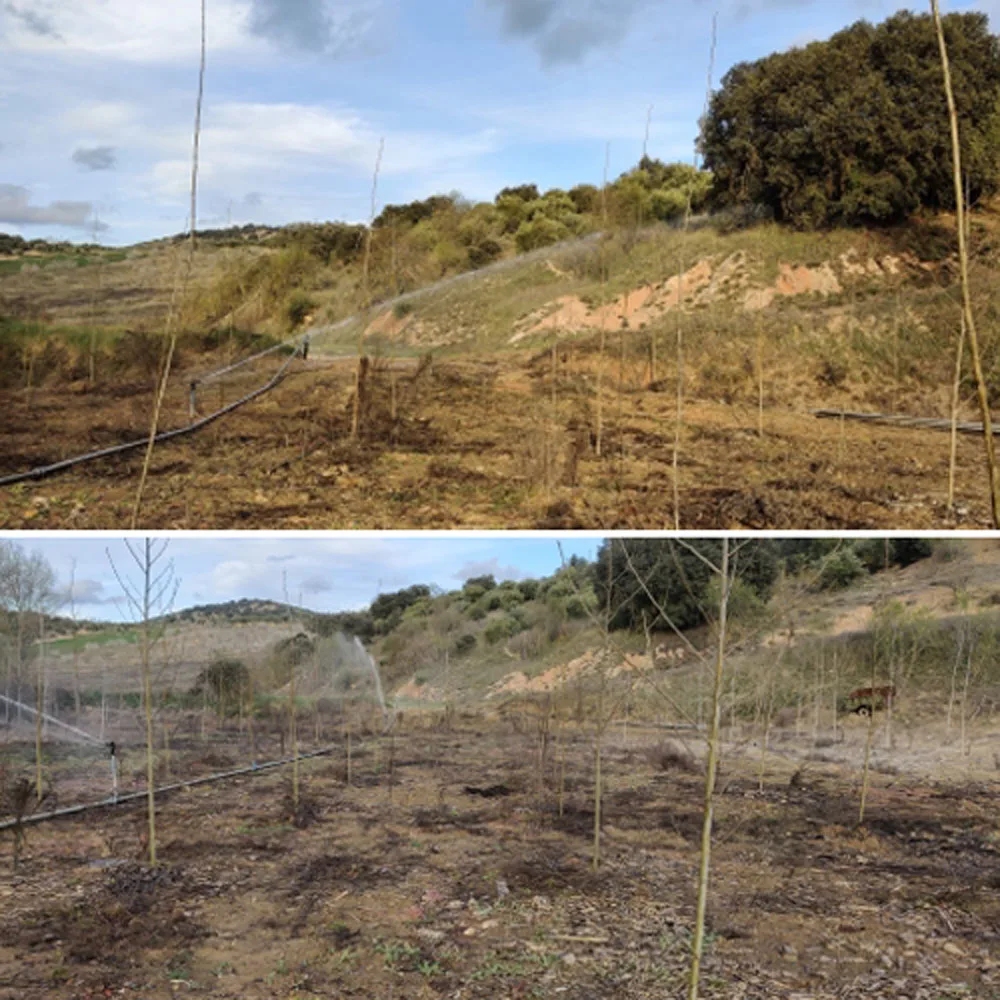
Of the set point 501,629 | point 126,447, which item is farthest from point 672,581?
point 126,447

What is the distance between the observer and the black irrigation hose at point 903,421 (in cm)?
1211

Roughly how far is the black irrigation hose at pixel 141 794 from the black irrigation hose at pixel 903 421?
8.88 meters

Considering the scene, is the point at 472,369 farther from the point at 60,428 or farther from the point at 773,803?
the point at 773,803

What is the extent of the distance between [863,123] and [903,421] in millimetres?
9887

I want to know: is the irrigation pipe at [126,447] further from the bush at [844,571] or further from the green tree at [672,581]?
the bush at [844,571]

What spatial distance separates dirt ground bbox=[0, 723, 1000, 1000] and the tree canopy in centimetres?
1487

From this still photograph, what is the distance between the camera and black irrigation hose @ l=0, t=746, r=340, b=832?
802 cm

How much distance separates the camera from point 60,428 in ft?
31.1

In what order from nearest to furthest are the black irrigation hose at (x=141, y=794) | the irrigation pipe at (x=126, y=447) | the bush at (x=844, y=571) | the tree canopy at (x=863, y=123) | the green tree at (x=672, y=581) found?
the irrigation pipe at (x=126, y=447), the black irrigation hose at (x=141, y=794), the green tree at (x=672, y=581), the tree canopy at (x=863, y=123), the bush at (x=844, y=571)

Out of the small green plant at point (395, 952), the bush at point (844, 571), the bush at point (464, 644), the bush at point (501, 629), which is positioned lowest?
the bush at point (464, 644)

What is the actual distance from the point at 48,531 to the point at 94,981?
10.1 ft

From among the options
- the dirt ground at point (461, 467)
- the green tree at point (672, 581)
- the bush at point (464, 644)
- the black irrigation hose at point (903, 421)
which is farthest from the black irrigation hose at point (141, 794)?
the bush at point (464, 644)

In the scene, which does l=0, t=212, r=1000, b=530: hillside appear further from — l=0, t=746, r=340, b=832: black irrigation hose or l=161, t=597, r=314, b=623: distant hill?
l=161, t=597, r=314, b=623: distant hill

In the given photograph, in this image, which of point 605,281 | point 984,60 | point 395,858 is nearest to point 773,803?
point 395,858
